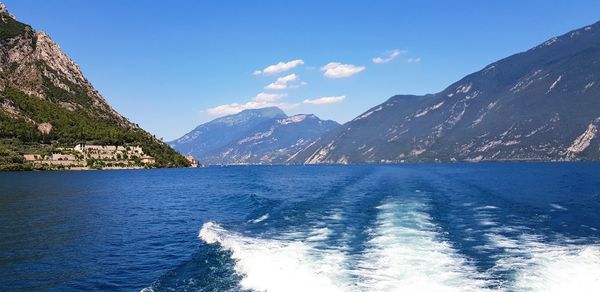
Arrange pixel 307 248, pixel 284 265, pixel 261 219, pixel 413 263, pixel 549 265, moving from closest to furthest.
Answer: pixel 549 265
pixel 413 263
pixel 284 265
pixel 307 248
pixel 261 219

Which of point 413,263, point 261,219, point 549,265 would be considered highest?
point 413,263

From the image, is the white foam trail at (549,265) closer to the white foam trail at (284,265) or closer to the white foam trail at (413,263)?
the white foam trail at (413,263)

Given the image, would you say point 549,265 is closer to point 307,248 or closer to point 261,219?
point 307,248

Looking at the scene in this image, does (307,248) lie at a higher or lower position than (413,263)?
higher

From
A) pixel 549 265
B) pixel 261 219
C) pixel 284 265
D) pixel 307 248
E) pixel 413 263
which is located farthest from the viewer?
pixel 261 219

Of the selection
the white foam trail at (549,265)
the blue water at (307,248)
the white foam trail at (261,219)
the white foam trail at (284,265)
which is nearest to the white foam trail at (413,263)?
the blue water at (307,248)

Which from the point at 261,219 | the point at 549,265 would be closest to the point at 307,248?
the point at 549,265

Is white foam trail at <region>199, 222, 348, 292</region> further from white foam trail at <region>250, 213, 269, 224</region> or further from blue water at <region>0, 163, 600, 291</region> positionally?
white foam trail at <region>250, 213, 269, 224</region>

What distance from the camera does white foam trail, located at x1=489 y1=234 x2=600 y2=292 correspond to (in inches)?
856

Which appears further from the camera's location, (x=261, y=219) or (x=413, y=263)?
(x=261, y=219)

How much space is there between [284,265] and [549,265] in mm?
15578

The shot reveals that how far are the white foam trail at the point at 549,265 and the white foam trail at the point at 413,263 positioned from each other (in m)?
2.35

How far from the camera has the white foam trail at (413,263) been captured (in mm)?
21891

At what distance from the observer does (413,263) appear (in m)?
26.2
